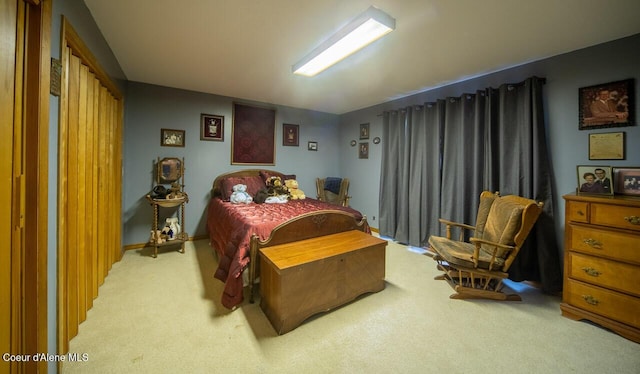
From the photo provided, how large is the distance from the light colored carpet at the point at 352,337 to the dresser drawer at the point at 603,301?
0.15 metres

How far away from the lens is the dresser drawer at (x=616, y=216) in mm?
1710

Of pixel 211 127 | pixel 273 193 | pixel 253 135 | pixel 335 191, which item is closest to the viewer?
pixel 273 193

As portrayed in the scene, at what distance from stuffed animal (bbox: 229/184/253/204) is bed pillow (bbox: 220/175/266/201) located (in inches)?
5.6

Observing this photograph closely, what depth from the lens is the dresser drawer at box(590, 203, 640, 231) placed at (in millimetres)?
1710

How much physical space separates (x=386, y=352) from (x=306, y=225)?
Answer: 3.97ft

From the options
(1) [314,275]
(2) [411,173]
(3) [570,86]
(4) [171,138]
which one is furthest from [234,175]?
(3) [570,86]

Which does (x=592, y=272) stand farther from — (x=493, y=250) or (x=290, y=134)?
(x=290, y=134)

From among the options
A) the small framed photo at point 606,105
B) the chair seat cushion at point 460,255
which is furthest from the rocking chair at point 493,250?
the small framed photo at point 606,105

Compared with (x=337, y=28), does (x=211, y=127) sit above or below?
below

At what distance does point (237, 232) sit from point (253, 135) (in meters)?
2.56

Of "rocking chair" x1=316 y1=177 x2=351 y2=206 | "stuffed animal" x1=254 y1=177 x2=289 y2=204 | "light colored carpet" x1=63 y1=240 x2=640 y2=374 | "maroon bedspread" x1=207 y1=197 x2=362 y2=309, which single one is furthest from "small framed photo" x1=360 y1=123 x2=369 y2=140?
"light colored carpet" x1=63 y1=240 x2=640 y2=374

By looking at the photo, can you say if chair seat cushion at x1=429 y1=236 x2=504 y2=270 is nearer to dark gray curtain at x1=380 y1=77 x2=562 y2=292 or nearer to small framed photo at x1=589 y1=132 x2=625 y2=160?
dark gray curtain at x1=380 y1=77 x2=562 y2=292

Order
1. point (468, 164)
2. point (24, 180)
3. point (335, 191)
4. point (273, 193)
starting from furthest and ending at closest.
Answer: point (335, 191), point (273, 193), point (468, 164), point (24, 180)

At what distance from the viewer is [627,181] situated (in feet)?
6.91
